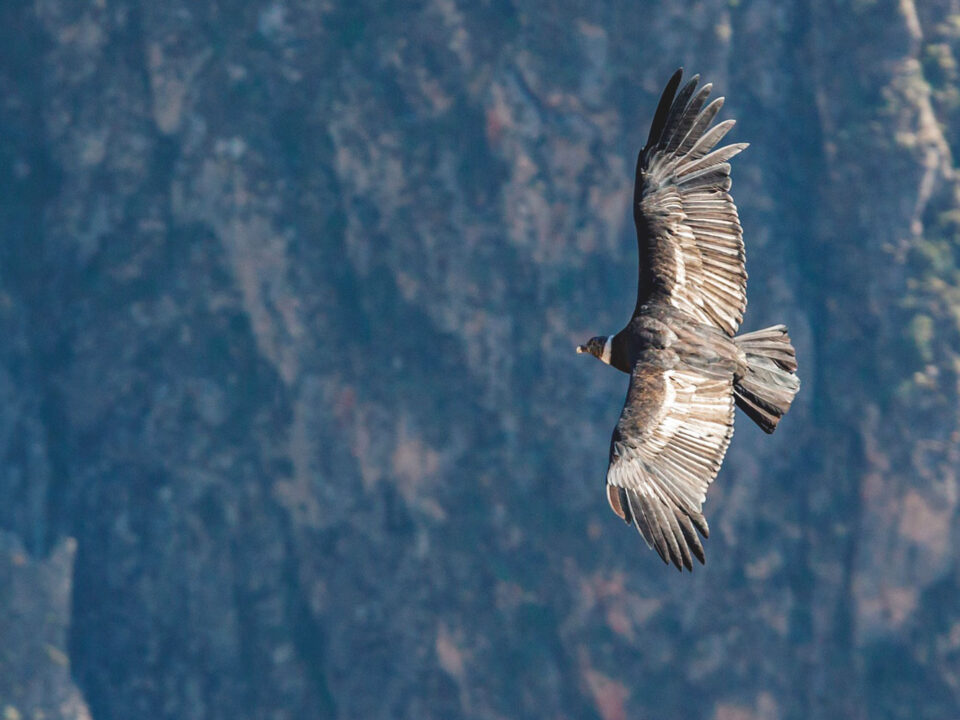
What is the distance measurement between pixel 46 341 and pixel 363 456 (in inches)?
698

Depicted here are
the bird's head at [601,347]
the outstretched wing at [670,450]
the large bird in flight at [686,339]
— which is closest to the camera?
the outstretched wing at [670,450]

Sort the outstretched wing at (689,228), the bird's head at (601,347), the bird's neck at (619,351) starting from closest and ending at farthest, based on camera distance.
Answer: the outstretched wing at (689,228)
the bird's neck at (619,351)
the bird's head at (601,347)

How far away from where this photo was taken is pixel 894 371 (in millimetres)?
52562

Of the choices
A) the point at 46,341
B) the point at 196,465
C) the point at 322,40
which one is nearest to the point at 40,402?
the point at 46,341

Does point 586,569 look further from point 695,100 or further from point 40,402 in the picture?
point 695,100

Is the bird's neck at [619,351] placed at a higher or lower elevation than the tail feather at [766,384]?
lower

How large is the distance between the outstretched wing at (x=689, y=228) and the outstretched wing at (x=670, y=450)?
1.02 meters

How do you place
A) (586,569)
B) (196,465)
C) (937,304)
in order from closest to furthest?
(937,304) → (586,569) → (196,465)

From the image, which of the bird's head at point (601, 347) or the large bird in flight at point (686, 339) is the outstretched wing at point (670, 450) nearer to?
the large bird in flight at point (686, 339)

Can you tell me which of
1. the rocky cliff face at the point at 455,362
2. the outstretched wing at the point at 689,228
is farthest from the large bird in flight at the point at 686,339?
the rocky cliff face at the point at 455,362

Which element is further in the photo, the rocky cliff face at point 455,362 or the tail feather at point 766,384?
the rocky cliff face at point 455,362

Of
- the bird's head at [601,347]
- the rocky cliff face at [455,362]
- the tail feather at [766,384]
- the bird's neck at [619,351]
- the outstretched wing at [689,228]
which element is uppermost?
the outstretched wing at [689,228]

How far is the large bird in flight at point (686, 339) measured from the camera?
1149cm

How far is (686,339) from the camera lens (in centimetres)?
1259
